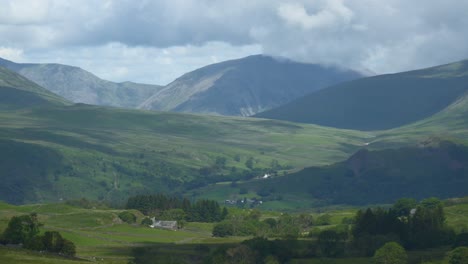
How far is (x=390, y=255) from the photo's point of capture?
160 meters

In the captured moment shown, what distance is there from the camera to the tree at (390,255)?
159625mm

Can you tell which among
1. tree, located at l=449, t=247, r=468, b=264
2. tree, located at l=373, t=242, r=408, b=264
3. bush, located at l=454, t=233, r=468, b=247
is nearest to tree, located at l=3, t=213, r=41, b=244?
tree, located at l=373, t=242, r=408, b=264

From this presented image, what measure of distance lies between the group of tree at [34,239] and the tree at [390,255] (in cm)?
5337

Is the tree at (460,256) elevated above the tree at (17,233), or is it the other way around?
the tree at (17,233)

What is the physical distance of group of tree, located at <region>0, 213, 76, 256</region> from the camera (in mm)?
156800

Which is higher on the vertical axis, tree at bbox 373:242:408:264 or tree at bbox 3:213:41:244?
tree at bbox 3:213:41:244

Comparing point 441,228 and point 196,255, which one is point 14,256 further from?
point 441,228

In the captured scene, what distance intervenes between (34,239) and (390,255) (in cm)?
6166

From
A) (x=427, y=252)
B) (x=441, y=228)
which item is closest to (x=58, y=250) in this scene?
(x=427, y=252)

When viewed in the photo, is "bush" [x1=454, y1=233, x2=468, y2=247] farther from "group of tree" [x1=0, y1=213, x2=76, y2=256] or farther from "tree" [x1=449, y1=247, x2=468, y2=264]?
"group of tree" [x1=0, y1=213, x2=76, y2=256]

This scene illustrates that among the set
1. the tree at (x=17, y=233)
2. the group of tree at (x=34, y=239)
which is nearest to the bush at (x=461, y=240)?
the group of tree at (x=34, y=239)

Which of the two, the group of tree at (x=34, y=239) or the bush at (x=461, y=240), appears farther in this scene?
the bush at (x=461, y=240)

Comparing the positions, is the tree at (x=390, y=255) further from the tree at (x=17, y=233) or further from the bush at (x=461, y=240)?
the tree at (x=17, y=233)

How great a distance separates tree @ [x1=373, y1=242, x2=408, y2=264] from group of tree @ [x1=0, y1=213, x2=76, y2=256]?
53369 millimetres
